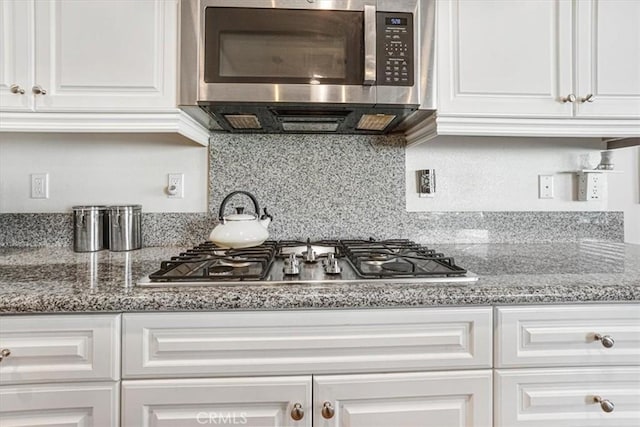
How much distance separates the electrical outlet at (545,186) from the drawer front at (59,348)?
161 cm

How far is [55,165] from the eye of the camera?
4.67 feet

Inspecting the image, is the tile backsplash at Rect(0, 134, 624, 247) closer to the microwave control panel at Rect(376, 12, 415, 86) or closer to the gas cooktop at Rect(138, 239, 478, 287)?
the gas cooktop at Rect(138, 239, 478, 287)

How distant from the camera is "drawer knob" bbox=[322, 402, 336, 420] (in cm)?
79

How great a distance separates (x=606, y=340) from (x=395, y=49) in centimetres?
95

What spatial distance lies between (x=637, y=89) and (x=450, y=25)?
2.24 feet

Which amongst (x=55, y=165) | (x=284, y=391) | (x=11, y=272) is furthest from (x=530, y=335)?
(x=55, y=165)

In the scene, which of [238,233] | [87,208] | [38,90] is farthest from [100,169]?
[238,233]

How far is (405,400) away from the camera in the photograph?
2.69 ft

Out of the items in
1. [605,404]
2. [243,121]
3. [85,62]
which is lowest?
[605,404]

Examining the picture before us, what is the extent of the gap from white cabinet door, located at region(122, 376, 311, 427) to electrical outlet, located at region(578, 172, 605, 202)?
4.70 ft

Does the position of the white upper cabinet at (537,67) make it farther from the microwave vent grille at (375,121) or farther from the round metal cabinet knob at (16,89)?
the round metal cabinet knob at (16,89)

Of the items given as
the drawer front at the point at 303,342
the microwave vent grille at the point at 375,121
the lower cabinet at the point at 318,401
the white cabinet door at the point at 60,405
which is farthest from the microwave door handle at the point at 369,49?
the white cabinet door at the point at 60,405

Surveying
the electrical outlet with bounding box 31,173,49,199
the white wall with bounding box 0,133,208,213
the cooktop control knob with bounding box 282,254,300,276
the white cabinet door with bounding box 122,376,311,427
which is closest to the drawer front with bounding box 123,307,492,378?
the white cabinet door with bounding box 122,376,311,427

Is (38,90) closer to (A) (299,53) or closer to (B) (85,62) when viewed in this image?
(B) (85,62)
